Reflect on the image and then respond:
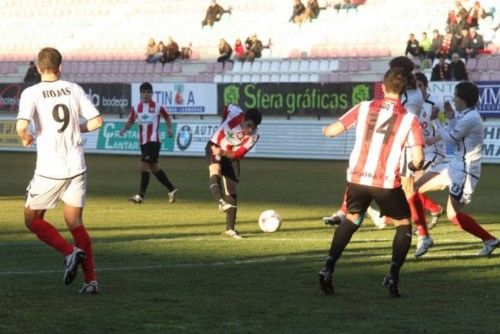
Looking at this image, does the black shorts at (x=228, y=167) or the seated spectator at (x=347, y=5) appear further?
the seated spectator at (x=347, y=5)

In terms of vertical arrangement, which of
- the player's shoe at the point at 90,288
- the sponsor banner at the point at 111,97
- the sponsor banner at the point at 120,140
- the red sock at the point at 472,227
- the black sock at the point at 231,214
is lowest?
the sponsor banner at the point at 120,140

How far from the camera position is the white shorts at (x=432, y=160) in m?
16.0

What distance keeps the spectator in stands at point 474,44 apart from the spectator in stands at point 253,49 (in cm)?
849

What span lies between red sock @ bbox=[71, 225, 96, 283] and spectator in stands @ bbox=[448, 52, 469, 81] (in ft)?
82.8

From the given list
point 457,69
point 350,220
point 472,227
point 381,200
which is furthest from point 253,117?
point 457,69

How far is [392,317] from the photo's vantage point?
912 centimetres

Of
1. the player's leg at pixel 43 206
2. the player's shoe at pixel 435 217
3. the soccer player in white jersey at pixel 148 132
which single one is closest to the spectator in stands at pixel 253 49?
the soccer player in white jersey at pixel 148 132

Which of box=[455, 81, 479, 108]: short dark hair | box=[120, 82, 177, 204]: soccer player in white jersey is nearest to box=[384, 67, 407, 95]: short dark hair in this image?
box=[455, 81, 479, 108]: short dark hair

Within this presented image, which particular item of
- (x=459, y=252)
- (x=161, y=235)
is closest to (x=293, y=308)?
(x=459, y=252)

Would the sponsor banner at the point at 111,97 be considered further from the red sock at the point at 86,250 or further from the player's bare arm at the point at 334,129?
the player's bare arm at the point at 334,129

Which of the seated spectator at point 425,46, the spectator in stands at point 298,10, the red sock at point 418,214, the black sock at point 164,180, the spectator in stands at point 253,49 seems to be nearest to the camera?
the red sock at point 418,214

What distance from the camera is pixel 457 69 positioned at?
34.8 m

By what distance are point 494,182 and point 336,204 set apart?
263 inches

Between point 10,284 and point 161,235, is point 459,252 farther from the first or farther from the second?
point 10,284
